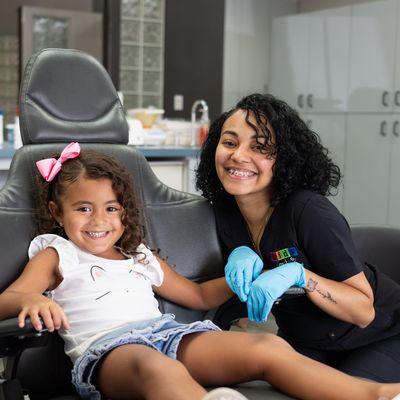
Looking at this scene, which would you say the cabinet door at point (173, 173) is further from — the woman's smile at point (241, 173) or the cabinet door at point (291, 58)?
the cabinet door at point (291, 58)

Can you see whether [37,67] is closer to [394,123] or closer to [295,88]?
[394,123]

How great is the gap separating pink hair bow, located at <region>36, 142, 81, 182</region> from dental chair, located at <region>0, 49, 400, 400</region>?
0.09 metres

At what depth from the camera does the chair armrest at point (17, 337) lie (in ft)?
4.22

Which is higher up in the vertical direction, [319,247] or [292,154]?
[292,154]

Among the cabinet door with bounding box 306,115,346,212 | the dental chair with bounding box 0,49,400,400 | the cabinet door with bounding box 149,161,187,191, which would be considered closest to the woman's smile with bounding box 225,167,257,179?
the dental chair with bounding box 0,49,400,400

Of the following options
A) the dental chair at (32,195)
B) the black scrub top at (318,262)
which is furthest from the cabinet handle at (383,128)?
the black scrub top at (318,262)

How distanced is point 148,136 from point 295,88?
6.54 feet

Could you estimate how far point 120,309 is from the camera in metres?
1.64

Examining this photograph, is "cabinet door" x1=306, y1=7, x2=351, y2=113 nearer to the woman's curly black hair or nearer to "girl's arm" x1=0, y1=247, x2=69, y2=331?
the woman's curly black hair

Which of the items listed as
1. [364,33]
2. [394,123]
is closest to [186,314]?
[394,123]

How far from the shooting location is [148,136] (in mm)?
3945

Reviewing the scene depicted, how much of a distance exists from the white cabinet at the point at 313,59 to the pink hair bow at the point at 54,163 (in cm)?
375

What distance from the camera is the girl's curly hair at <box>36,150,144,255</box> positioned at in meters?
1.71

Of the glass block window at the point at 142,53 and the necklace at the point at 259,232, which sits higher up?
the glass block window at the point at 142,53
